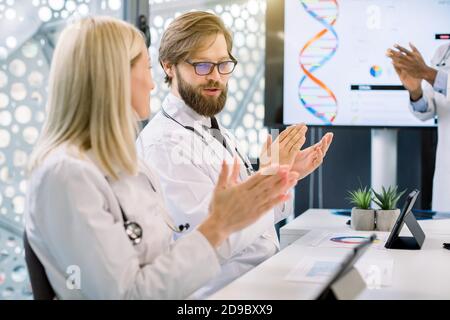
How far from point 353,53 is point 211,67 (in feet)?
4.04

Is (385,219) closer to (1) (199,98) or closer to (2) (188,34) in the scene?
(1) (199,98)

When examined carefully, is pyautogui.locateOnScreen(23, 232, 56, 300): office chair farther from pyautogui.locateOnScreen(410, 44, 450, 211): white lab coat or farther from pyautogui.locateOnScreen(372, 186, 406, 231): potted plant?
pyautogui.locateOnScreen(410, 44, 450, 211): white lab coat

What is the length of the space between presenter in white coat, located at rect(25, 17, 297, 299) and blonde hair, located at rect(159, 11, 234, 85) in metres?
0.84

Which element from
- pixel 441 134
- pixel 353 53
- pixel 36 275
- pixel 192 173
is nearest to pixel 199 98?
pixel 192 173

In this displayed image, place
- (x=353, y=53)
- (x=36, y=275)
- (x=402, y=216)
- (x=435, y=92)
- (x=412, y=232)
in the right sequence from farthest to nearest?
(x=353, y=53) → (x=435, y=92) → (x=412, y=232) → (x=402, y=216) → (x=36, y=275)

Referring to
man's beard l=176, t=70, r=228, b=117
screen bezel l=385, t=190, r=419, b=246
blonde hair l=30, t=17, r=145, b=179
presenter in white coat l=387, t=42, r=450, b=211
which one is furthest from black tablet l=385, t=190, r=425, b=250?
presenter in white coat l=387, t=42, r=450, b=211

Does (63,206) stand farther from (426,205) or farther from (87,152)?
(426,205)

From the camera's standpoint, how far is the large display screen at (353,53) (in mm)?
3170

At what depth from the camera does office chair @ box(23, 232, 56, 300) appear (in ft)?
3.91

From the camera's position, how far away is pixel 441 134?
3.09m

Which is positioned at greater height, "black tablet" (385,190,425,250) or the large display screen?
the large display screen

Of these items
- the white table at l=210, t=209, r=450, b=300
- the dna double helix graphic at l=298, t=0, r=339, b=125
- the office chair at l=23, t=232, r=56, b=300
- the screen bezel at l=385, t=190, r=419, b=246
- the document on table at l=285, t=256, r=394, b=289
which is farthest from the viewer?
the dna double helix graphic at l=298, t=0, r=339, b=125

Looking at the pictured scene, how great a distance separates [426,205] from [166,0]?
162 cm

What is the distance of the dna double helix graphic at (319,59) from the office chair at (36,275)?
2.25 metres
